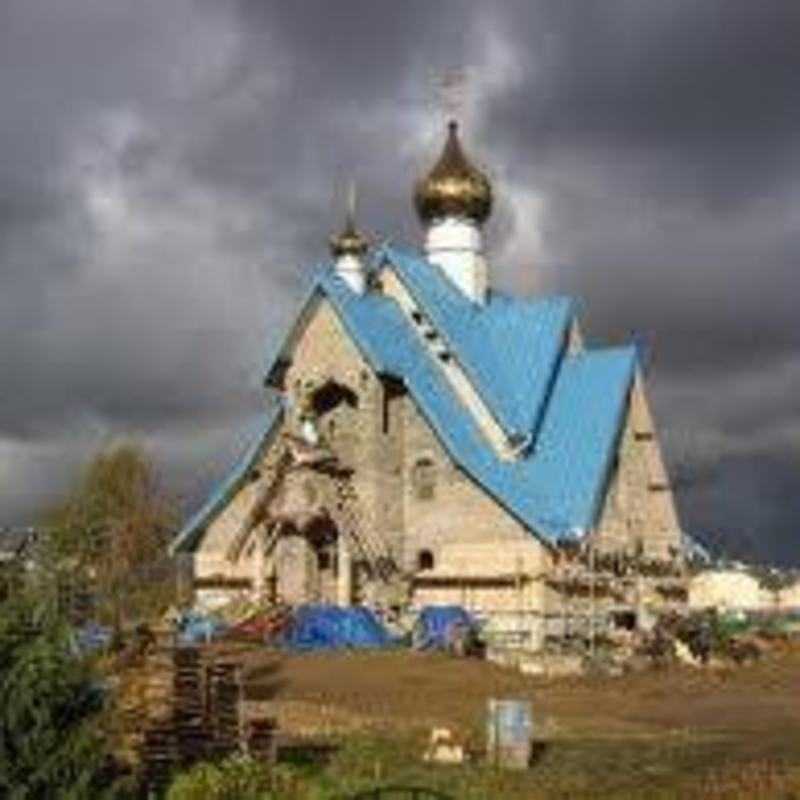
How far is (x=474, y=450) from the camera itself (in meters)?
60.4

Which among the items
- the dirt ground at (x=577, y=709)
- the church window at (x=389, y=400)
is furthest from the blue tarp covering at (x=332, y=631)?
the church window at (x=389, y=400)

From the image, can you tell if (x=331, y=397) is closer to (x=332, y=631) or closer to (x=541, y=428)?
(x=541, y=428)

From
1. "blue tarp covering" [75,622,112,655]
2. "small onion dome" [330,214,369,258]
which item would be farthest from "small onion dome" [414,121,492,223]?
"blue tarp covering" [75,622,112,655]

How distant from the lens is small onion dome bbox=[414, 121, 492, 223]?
6781 cm

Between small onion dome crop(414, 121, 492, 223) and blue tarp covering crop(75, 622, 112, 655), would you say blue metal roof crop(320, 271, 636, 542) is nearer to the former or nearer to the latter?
small onion dome crop(414, 121, 492, 223)

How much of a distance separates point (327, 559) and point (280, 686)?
17119mm

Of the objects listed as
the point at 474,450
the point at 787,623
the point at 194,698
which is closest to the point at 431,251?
the point at 474,450

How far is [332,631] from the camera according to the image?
180 ft

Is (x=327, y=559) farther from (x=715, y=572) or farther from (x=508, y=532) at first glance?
(x=715, y=572)

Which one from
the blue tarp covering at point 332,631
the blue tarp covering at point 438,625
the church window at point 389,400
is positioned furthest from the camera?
the church window at point 389,400

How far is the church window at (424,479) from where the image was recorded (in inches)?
2381

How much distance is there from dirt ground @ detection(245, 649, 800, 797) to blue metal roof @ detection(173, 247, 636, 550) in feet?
22.7

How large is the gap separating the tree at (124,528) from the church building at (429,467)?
684cm

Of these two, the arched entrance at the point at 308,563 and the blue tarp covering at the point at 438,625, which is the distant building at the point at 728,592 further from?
the arched entrance at the point at 308,563
